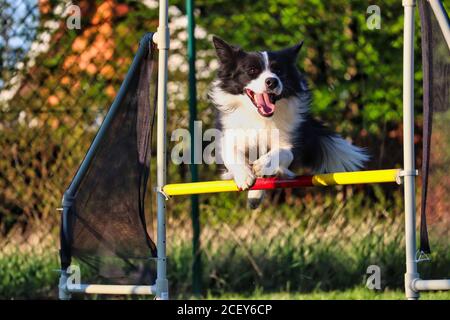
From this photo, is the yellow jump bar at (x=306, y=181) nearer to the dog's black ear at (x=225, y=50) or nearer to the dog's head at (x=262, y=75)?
the dog's head at (x=262, y=75)

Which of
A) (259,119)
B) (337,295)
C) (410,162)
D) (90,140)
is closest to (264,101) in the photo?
(259,119)

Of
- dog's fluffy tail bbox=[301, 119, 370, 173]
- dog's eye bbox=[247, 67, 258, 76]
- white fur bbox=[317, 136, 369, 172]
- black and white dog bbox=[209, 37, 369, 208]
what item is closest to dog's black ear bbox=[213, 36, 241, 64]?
black and white dog bbox=[209, 37, 369, 208]

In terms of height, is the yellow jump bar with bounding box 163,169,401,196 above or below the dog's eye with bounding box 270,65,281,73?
below

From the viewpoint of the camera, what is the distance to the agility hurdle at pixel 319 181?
3.69 m

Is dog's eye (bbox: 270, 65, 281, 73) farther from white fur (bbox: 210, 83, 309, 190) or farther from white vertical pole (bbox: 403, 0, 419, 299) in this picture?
white vertical pole (bbox: 403, 0, 419, 299)

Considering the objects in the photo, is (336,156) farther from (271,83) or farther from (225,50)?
(225,50)

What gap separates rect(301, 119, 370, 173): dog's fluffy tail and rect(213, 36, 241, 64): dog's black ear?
50cm

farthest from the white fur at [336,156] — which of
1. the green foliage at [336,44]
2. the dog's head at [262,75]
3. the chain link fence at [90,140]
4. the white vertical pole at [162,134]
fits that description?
the green foliage at [336,44]

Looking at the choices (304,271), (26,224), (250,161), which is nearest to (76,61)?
(26,224)

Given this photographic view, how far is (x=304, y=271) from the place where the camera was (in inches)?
252

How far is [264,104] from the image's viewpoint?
4.15m

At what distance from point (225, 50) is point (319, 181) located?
825 mm

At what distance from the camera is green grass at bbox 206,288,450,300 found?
575 centimetres
